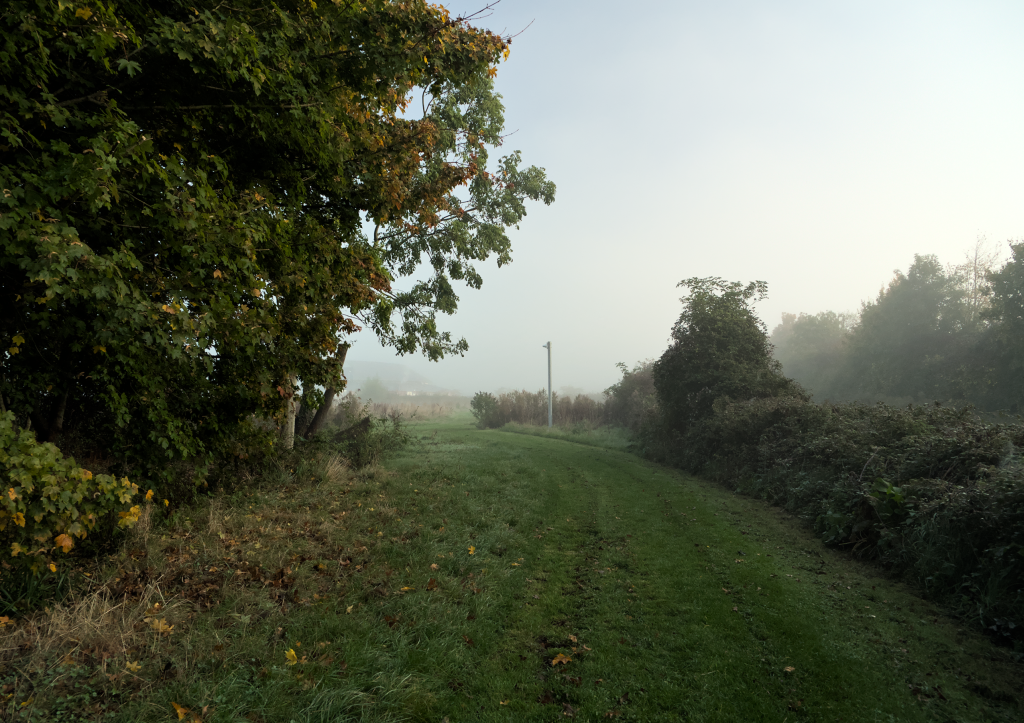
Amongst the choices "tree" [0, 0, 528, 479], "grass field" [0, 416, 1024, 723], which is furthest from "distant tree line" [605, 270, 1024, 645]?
"tree" [0, 0, 528, 479]

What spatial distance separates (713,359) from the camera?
63.1 ft

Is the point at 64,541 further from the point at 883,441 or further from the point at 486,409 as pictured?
the point at 486,409

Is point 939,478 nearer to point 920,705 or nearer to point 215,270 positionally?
point 920,705

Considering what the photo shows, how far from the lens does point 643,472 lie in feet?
55.0

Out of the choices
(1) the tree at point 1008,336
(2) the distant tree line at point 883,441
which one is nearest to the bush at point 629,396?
(2) the distant tree line at point 883,441

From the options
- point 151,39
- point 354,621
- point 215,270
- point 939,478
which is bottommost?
point 354,621

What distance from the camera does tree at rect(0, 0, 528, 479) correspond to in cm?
406

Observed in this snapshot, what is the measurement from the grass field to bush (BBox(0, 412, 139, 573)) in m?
0.77

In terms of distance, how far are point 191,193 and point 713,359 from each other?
1815cm

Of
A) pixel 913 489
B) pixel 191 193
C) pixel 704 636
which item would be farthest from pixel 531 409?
pixel 191 193

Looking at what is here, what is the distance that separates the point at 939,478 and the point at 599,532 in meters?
5.76

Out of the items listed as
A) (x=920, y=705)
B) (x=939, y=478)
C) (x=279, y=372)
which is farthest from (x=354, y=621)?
(x=939, y=478)

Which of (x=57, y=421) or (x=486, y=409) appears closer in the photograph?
(x=57, y=421)

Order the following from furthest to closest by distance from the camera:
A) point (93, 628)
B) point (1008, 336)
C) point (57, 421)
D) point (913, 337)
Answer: point (913, 337)
point (1008, 336)
point (57, 421)
point (93, 628)
